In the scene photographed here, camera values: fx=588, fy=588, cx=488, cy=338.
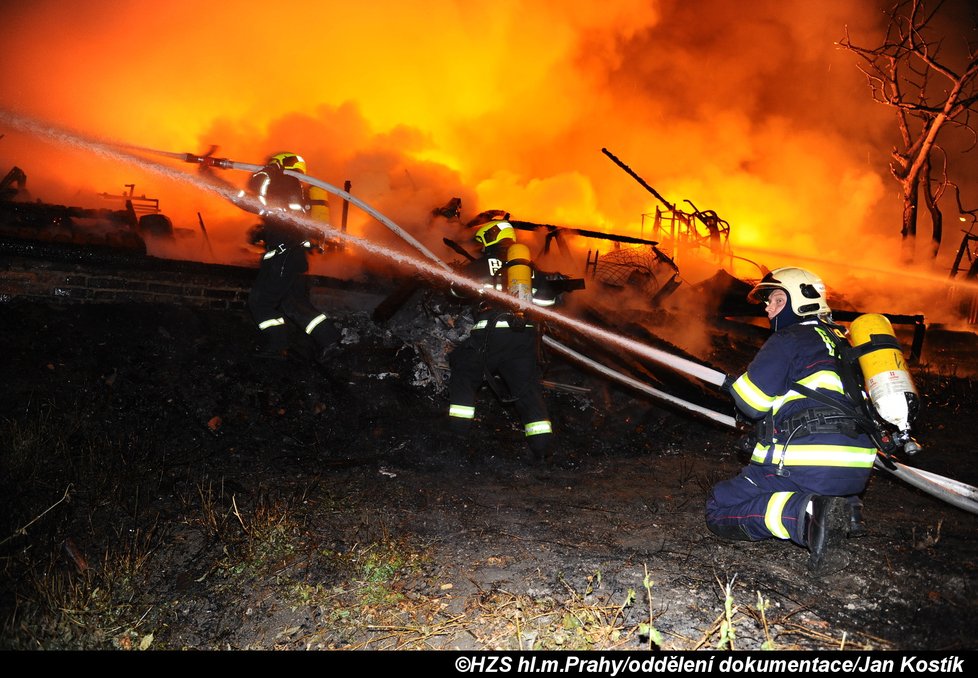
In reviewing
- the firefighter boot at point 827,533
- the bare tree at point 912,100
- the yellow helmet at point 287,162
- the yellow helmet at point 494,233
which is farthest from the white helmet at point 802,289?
the bare tree at point 912,100

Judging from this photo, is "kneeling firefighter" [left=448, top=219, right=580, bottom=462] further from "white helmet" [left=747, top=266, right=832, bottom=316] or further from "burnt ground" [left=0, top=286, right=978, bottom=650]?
"white helmet" [left=747, top=266, right=832, bottom=316]

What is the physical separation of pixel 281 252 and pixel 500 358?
2264 mm

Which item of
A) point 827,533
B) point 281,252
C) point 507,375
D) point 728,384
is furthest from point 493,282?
point 827,533

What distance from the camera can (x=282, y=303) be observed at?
5.66 metres

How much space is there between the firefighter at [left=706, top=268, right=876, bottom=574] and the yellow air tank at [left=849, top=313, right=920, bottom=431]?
0.45 ft

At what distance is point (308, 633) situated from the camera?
8.02 ft

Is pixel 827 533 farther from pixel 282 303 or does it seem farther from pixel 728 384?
pixel 282 303

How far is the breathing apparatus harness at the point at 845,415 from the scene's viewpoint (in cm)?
293

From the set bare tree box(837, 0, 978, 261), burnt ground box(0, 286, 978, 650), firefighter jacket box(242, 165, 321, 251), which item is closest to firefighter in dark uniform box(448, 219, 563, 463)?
burnt ground box(0, 286, 978, 650)

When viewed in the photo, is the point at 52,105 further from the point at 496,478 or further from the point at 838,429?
the point at 838,429

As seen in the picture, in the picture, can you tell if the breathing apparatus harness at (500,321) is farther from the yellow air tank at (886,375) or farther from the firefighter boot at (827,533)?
the firefighter boot at (827,533)

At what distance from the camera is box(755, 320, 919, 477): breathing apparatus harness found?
293cm

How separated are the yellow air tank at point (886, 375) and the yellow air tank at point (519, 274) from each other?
2.59m
